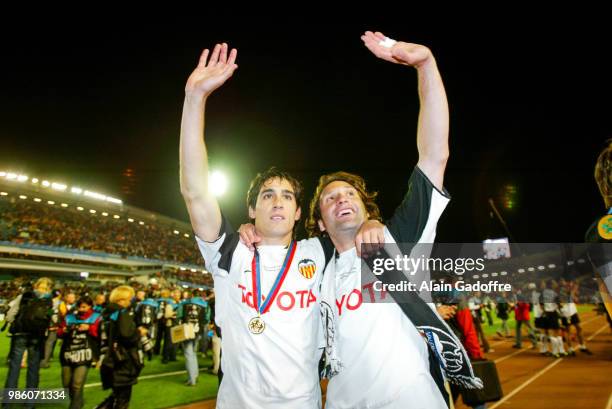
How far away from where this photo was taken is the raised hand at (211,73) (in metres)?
2.53

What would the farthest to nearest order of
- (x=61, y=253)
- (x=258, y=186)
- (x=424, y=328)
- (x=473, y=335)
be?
(x=61, y=253), (x=473, y=335), (x=258, y=186), (x=424, y=328)

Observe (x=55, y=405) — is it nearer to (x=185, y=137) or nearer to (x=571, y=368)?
(x=185, y=137)

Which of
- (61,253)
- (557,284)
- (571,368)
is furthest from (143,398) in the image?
(61,253)

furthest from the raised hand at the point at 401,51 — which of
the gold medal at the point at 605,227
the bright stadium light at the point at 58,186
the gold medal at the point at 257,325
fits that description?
the bright stadium light at the point at 58,186

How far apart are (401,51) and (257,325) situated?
185cm

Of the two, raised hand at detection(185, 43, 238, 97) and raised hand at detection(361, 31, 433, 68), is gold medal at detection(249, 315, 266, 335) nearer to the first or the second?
raised hand at detection(185, 43, 238, 97)

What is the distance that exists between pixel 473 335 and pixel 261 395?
17.5 feet

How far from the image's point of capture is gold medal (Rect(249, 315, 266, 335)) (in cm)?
245

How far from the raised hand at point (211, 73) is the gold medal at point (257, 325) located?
1455 mm

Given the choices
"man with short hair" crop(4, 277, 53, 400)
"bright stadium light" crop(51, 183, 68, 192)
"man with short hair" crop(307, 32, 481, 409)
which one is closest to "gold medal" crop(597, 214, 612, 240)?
"man with short hair" crop(307, 32, 481, 409)

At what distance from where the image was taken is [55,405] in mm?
7602

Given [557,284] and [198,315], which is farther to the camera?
[557,284]

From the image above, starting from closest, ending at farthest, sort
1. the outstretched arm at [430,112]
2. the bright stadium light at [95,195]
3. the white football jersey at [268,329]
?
the outstretched arm at [430,112] → the white football jersey at [268,329] → the bright stadium light at [95,195]

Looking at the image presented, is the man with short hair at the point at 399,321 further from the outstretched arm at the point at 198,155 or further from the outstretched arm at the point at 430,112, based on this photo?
the outstretched arm at the point at 198,155
